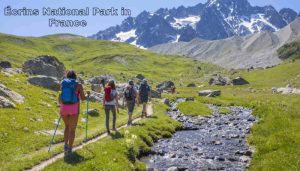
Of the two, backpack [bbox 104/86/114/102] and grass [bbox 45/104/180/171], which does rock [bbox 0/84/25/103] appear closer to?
backpack [bbox 104/86/114/102]

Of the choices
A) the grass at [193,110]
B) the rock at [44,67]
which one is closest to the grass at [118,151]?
the grass at [193,110]

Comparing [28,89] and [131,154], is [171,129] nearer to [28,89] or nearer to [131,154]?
[131,154]

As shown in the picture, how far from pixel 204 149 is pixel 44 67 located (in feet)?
147

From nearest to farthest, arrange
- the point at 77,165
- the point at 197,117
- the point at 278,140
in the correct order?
the point at 77,165, the point at 278,140, the point at 197,117

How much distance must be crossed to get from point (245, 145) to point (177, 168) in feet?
30.6

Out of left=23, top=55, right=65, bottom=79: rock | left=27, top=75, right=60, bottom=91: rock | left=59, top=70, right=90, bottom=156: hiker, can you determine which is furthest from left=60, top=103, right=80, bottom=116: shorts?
left=23, top=55, right=65, bottom=79: rock

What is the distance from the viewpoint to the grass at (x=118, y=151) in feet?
66.8

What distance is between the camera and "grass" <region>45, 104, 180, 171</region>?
2036 cm

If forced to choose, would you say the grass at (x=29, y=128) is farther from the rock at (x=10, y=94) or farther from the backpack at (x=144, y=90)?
the backpack at (x=144, y=90)

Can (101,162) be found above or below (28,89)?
below

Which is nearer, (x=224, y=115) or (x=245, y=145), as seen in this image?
(x=245, y=145)

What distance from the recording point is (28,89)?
44.3 metres

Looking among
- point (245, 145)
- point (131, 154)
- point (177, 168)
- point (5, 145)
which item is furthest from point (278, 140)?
point (5, 145)

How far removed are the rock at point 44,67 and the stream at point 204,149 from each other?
33195mm
